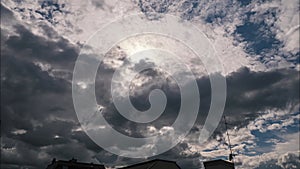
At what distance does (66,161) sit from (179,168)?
28.3 metres

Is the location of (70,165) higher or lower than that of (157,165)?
higher

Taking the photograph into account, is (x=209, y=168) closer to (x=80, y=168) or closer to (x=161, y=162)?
(x=161, y=162)

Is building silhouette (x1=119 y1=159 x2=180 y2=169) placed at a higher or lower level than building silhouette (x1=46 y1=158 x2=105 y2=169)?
lower

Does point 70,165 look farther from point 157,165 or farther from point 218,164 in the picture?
point 218,164

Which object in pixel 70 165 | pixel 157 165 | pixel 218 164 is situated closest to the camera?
pixel 218 164

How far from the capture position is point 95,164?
7231cm

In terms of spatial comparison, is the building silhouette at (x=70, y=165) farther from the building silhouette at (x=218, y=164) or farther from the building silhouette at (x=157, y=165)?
the building silhouette at (x=218, y=164)

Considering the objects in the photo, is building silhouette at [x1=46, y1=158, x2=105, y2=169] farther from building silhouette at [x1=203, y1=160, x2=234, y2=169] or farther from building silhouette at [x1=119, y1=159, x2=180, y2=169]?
building silhouette at [x1=203, y1=160, x2=234, y2=169]

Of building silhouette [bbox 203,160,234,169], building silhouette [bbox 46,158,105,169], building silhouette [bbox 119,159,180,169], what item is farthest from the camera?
building silhouette [bbox 46,158,105,169]

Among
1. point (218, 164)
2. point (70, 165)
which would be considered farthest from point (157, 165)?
point (70, 165)

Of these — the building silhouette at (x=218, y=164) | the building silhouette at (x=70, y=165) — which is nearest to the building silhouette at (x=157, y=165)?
the building silhouette at (x=218, y=164)

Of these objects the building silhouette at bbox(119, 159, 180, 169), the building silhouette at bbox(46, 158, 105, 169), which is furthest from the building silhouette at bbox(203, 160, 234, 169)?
the building silhouette at bbox(46, 158, 105, 169)

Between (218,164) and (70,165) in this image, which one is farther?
(70,165)

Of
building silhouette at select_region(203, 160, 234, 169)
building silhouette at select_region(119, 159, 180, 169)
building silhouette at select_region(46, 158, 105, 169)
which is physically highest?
building silhouette at select_region(46, 158, 105, 169)
